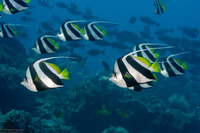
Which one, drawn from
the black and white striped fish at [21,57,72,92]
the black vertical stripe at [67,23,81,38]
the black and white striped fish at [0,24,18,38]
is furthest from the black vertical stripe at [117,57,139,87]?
the black and white striped fish at [0,24,18,38]

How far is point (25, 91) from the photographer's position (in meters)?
10.7

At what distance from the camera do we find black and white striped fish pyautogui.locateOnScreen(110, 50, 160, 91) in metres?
1.94

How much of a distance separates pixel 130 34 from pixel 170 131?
1351cm

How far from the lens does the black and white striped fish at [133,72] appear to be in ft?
6.38

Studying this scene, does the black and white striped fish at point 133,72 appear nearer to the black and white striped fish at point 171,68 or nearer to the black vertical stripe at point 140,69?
the black vertical stripe at point 140,69

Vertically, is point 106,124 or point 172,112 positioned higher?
point 172,112

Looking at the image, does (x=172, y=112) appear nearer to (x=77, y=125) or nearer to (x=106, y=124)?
(x=106, y=124)

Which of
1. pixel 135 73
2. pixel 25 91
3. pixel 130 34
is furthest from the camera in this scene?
pixel 130 34

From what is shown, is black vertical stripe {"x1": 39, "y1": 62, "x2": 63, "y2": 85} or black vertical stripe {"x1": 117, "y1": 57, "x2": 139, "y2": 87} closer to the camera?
black vertical stripe {"x1": 117, "y1": 57, "x2": 139, "y2": 87}

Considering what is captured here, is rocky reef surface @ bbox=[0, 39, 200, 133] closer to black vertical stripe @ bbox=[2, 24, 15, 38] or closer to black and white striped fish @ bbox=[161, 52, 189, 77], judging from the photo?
black vertical stripe @ bbox=[2, 24, 15, 38]

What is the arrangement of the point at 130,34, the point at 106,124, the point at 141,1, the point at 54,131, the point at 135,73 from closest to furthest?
1. the point at 135,73
2. the point at 54,131
3. the point at 106,124
4. the point at 130,34
5. the point at 141,1

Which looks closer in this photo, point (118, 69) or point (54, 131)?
point (118, 69)

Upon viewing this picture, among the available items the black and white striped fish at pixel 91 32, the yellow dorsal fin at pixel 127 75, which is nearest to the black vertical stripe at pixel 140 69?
the yellow dorsal fin at pixel 127 75

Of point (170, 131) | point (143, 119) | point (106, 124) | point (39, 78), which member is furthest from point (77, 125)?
point (39, 78)
